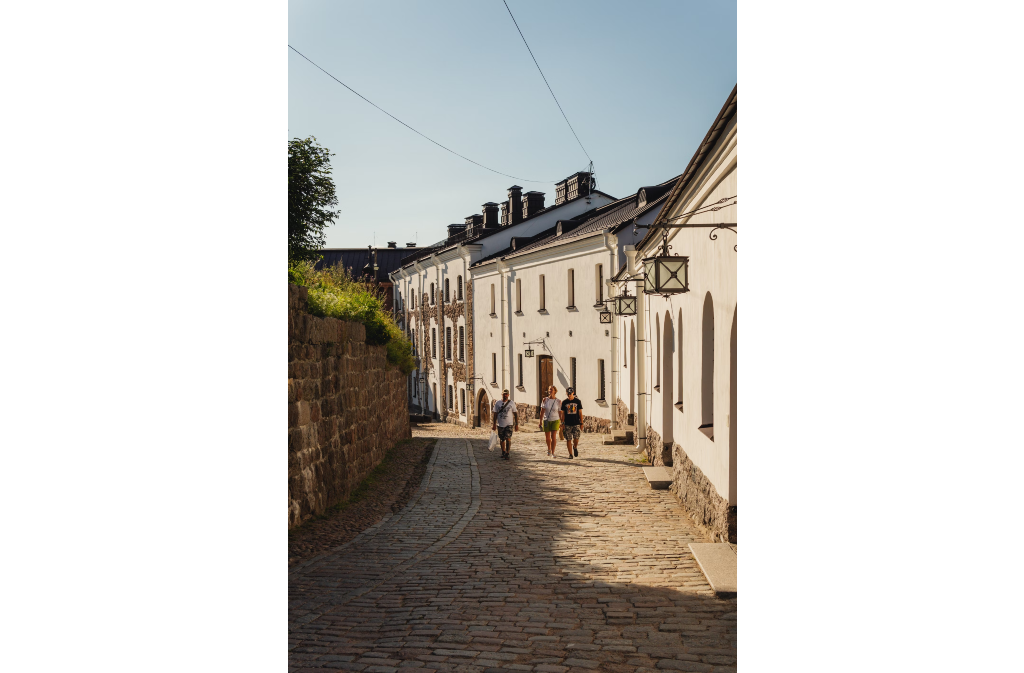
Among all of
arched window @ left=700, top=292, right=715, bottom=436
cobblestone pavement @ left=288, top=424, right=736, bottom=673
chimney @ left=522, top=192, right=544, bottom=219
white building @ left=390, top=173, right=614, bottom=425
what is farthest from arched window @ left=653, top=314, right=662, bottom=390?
chimney @ left=522, top=192, right=544, bottom=219

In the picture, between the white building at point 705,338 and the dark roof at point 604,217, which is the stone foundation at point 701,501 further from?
the dark roof at point 604,217

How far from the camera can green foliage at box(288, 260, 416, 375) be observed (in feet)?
40.9

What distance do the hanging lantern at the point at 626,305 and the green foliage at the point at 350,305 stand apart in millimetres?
4818

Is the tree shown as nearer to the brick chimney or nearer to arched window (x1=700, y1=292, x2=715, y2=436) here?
arched window (x1=700, y1=292, x2=715, y2=436)

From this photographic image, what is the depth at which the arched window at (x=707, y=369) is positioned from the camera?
9.48 m

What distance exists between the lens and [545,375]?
27969mm

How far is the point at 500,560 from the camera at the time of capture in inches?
302

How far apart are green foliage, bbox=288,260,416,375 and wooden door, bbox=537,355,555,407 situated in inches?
433

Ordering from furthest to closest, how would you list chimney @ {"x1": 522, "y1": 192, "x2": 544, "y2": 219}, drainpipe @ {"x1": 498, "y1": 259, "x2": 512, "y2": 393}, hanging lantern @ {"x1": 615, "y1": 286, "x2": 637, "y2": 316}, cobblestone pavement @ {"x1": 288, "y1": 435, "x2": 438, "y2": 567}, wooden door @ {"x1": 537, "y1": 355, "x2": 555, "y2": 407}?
chimney @ {"x1": 522, "y1": 192, "x2": 544, "y2": 219}
drainpipe @ {"x1": 498, "y1": 259, "x2": 512, "y2": 393}
wooden door @ {"x1": 537, "y1": 355, "x2": 555, "y2": 407}
hanging lantern @ {"x1": 615, "y1": 286, "x2": 637, "y2": 316}
cobblestone pavement @ {"x1": 288, "y1": 435, "x2": 438, "y2": 567}
